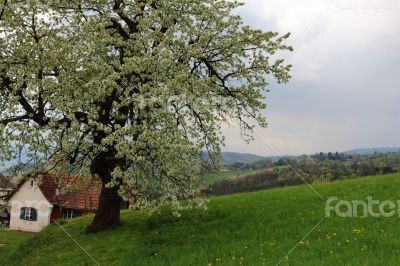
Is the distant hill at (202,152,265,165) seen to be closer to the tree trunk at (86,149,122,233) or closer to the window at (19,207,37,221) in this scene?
the tree trunk at (86,149,122,233)

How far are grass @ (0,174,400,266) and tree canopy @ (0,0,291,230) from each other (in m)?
2.55

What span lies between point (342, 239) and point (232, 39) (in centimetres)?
1101

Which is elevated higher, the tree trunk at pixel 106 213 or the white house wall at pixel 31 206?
the tree trunk at pixel 106 213

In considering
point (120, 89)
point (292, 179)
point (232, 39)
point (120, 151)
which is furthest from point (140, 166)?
point (292, 179)

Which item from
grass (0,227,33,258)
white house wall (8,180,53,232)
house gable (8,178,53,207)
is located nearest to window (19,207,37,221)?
white house wall (8,180,53,232)

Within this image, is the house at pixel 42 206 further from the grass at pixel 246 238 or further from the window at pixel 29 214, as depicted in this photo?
the grass at pixel 246 238

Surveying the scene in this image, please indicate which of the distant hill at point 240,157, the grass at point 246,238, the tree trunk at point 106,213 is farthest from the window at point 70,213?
the tree trunk at point 106,213

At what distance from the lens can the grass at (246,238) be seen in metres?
15.1

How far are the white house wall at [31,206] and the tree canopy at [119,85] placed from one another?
53.9 meters

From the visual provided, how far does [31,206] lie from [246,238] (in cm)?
6378

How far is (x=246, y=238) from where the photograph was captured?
1850cm

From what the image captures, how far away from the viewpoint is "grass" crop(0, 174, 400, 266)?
1507cm

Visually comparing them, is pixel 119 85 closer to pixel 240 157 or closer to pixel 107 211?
pixel 107 211

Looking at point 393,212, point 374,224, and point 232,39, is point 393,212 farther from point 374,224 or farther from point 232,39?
point 232,39
